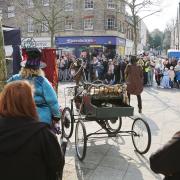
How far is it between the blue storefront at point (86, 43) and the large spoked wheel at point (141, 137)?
35.8 meters

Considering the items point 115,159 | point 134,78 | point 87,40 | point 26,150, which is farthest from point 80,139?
point 87,40

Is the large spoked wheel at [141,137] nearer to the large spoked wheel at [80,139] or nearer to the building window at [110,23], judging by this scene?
the large spoked wheel at [80,139]

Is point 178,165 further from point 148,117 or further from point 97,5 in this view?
point 97,5

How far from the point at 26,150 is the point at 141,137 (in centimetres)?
444

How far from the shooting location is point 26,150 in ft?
9.32

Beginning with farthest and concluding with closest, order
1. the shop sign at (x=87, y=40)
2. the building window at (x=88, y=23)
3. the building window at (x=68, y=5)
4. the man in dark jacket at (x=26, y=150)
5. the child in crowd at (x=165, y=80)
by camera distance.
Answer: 1. the building window at (x=88, y=23)
2. the shop sign at (x=87, y=40)
3. the building window at (x=68, y=5)
4. the child in crowd at (x=165, y=80)
5. the man in dark jacket at (x=26, y=150)

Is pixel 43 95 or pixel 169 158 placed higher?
pixel 43 95

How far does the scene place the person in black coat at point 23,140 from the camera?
9.16 feet

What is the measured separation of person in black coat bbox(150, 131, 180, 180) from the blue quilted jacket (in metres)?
2.36

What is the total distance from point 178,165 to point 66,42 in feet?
137

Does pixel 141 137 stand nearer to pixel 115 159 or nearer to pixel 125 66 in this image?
pixel 115 159

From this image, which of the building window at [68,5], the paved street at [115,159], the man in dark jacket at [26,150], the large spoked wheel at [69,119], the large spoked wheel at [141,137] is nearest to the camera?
the man in dark jacket at [26,150]

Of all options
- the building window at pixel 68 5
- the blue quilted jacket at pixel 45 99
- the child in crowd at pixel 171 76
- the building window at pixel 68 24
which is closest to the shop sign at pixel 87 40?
the building window at pixel 68 24

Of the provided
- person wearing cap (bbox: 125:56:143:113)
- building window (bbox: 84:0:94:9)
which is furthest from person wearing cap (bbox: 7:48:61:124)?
building window (bbox: 84:0:94:9)
